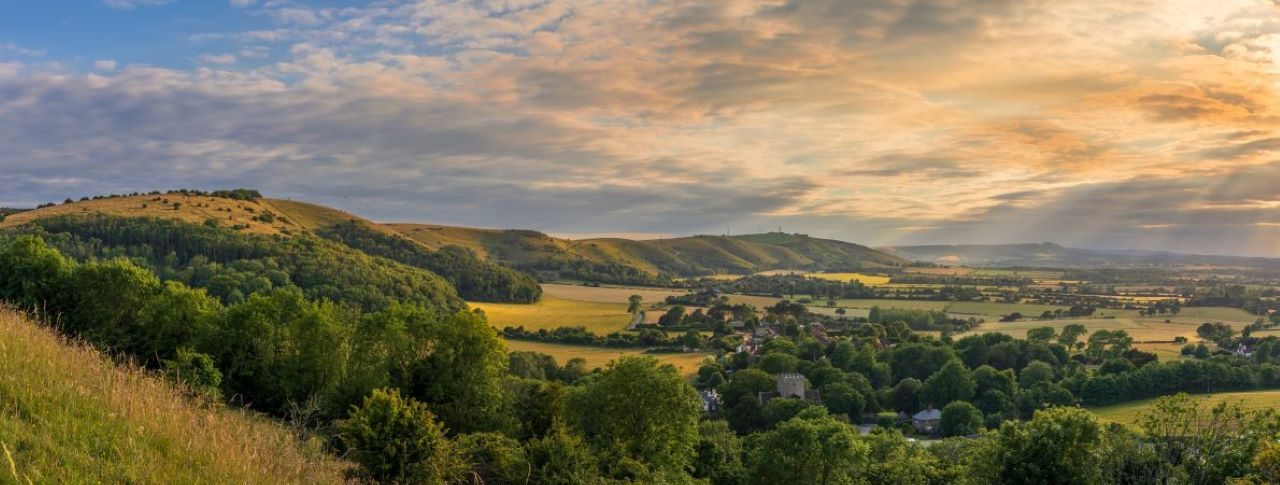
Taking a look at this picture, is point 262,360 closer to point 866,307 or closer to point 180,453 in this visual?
point 180,453

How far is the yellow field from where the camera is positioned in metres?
87.0

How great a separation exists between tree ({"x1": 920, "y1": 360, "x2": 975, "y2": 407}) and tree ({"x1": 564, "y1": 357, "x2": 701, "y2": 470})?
52930 mm

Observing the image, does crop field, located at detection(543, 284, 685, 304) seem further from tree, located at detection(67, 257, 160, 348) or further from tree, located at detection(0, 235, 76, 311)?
tree, located at detection(67, 257, 160, 348)

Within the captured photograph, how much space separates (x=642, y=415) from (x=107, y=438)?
26172 millimetres

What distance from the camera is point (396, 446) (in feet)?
63.5

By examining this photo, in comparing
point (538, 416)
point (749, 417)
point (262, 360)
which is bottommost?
point (749, 417)

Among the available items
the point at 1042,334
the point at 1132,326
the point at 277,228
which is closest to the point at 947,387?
the point at 1042,334

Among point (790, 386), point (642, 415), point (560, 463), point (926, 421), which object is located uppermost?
point (560, 463)

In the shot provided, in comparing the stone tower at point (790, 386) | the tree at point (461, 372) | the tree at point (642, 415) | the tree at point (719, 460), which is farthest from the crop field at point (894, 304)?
the tree at point (461, 372)

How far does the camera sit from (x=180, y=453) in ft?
28.7

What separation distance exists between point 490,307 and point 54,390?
128 metres

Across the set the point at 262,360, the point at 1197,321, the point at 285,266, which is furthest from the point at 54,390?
the point at 1197,321

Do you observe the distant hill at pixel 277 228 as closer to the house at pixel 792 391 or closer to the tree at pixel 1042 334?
the house at pixel 792 391

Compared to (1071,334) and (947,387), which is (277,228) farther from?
(1071,334)
